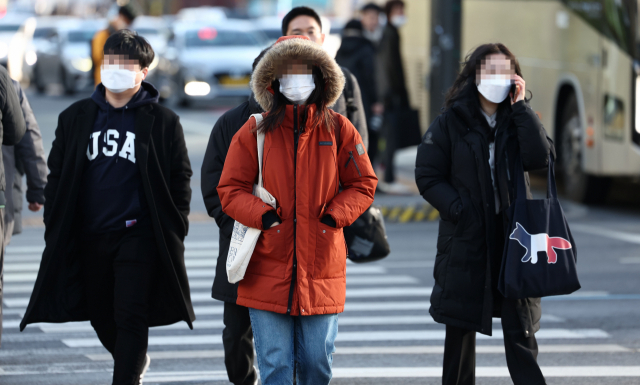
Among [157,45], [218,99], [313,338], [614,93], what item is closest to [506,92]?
[313,338]

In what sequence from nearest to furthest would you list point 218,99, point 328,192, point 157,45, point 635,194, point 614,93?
point 328,192
point 614,93
point 635,194
point 218,99
point 157,45

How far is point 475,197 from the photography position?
453cm

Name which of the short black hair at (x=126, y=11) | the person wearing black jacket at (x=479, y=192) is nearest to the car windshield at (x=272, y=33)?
the short black hair at (x=126, y=11)

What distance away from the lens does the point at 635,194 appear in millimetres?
13539

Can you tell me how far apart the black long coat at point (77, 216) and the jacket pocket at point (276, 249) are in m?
0.89

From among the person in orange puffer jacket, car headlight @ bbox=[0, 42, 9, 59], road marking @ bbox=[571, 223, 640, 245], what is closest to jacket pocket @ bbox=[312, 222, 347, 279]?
the person in orange puffer jacket

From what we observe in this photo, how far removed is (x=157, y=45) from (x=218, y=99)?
4.65m

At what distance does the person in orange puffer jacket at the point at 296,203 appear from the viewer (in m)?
3.99

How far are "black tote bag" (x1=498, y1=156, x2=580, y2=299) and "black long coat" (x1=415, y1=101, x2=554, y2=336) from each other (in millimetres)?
77

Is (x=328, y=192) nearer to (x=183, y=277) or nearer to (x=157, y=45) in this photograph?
(x=183, y=277)

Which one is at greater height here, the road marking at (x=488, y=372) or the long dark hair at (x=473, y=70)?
the long dark hair at (x=473, y=70)

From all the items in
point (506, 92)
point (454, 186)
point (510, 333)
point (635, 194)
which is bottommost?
point (635, 194)

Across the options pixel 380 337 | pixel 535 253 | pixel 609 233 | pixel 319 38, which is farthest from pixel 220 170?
pixel 609 233

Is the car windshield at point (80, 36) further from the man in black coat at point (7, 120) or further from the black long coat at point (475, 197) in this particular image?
the black long coat at point (475, 197)
